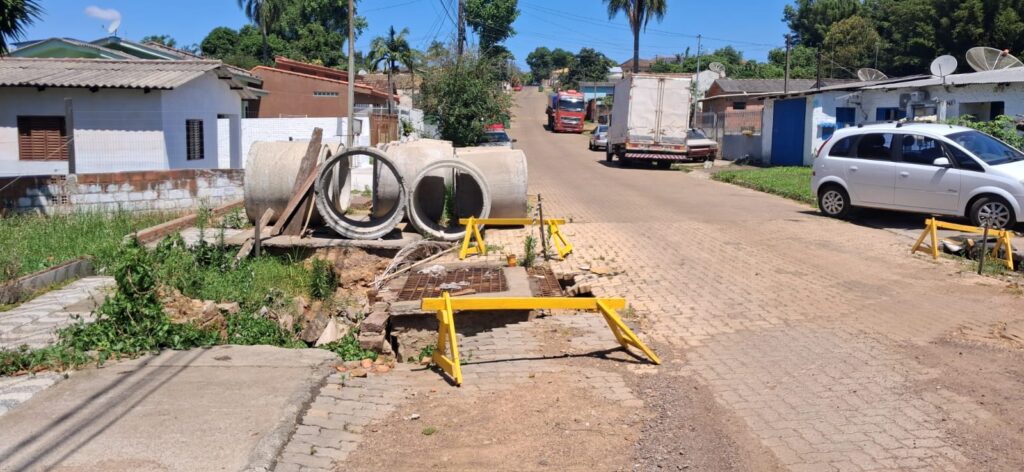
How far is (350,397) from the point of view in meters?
6.07

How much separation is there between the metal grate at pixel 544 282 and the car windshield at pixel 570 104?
4622 cm

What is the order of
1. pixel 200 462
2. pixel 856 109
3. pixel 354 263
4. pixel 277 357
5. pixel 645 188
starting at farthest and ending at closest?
pixel 856 109 < pixel 645 188 < pixel 354 263 < pixel 277 357 < pixel 200 462

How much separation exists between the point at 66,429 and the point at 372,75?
5572cm

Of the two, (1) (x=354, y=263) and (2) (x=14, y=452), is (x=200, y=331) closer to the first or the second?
(2) (x=14, y=452)

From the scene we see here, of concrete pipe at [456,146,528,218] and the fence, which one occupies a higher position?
the fence

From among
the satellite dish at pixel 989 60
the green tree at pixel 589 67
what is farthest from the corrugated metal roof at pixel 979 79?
the green tree at pixel 589 67

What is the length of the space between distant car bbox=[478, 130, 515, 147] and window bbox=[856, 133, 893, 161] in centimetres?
2014

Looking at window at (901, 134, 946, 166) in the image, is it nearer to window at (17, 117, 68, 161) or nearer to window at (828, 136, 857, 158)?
window at (828, 136, 857, 158)

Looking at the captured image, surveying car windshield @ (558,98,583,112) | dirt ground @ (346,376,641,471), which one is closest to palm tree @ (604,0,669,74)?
car windshield @ (558,98,583,112)

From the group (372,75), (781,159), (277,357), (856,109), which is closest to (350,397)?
(277,357)

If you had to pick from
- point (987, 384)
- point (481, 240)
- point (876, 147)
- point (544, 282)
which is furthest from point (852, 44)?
point (987, 384)

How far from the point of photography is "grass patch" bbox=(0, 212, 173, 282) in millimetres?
9906

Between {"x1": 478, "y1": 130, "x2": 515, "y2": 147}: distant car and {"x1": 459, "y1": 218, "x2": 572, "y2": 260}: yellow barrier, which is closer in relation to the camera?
{"x1": 459, "y1": 218, "x2": 572, "y2": 260}: yellow barrier

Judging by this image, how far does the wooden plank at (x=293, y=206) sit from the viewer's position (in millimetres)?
12398
